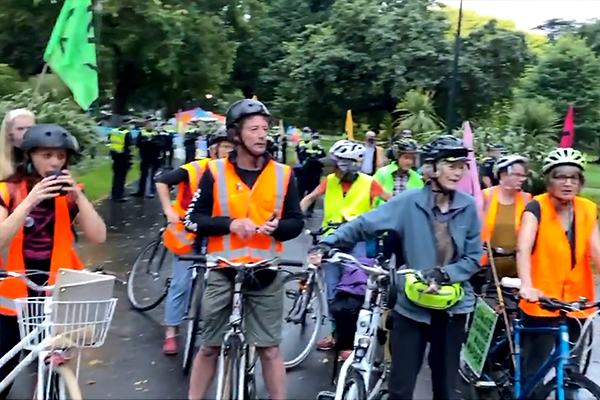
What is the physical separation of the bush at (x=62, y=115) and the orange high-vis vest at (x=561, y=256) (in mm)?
8778

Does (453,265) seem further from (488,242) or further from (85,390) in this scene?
(85,390)

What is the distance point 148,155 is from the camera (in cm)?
1892

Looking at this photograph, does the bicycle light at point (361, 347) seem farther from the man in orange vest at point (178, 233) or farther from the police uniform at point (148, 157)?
the police uniform at point (148, 157)

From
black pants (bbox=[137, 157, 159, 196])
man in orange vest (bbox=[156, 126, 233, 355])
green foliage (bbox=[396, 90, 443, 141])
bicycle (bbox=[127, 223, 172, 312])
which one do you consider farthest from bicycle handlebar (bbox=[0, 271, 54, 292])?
black pants (bbox=[137, 157, 159, 196])

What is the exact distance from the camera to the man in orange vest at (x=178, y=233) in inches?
265

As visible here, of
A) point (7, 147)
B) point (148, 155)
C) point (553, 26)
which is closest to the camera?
point (7, 147)

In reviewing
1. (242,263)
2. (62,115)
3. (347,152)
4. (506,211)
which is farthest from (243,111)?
(62,115)

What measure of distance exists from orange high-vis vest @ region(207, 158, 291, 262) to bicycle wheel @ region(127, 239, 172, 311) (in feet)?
13.3

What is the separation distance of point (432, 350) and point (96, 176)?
20493 millimetres

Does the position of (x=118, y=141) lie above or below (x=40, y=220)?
below

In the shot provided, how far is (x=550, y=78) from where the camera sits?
108ft

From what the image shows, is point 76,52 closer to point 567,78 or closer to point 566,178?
point 566,178

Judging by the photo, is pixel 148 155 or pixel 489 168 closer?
pixel 489 168

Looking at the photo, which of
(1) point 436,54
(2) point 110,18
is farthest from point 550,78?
(2) point 110,18
